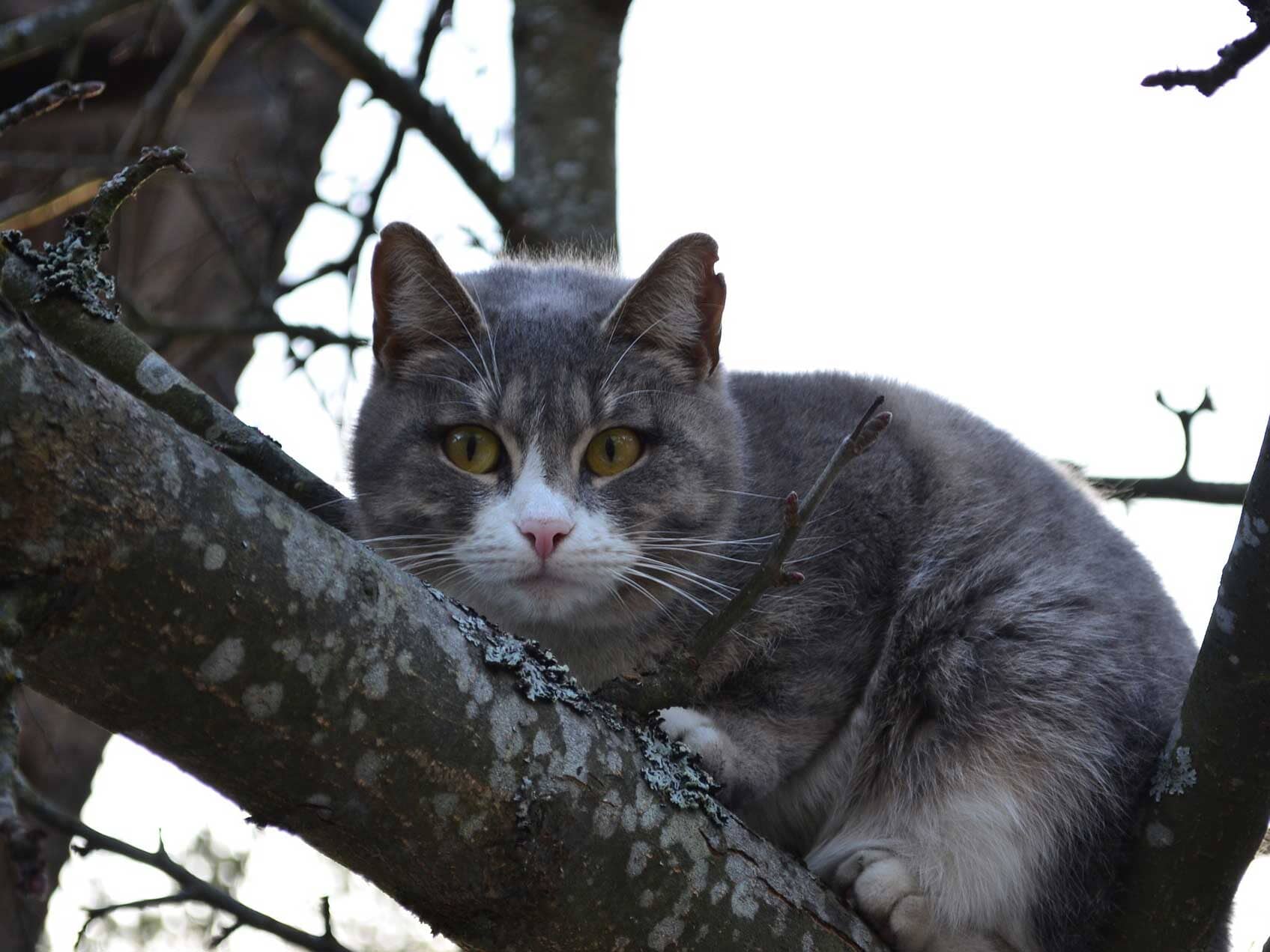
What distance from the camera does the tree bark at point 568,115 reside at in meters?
4.62

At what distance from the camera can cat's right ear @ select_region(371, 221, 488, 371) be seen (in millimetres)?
3012

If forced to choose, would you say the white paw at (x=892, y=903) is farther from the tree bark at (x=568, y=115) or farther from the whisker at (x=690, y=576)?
the tree bark at (x=568, y=115)

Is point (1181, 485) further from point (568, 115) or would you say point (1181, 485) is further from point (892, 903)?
point (568, 115)

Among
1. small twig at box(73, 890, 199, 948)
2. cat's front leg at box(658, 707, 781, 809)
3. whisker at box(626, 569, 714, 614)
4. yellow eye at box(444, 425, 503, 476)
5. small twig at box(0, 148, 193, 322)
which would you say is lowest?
small twig at box(73, 890, 199, 948)

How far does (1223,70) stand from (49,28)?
344 centimetres

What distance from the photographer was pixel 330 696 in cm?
158

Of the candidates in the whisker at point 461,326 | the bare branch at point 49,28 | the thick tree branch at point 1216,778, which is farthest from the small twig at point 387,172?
the thick tree branch at point 1216,778

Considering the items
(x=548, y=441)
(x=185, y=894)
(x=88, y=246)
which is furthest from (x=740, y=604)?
(x=185, y=894)

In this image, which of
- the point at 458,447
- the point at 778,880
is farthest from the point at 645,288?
the point at 778,880

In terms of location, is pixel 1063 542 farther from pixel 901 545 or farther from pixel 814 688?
pixel 814 688

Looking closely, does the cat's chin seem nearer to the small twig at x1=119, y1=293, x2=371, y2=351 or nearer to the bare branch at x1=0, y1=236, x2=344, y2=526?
the bare branch at x1=0, y1=236, x2=344, y2=526

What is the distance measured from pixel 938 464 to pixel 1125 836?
105cm

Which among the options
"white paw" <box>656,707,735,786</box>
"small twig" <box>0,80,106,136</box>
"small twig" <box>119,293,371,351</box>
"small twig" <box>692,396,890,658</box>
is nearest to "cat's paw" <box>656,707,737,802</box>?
"white paw" <box>656,707,735,786</box>

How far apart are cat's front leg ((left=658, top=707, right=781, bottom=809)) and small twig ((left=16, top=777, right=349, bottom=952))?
2.71 feet
